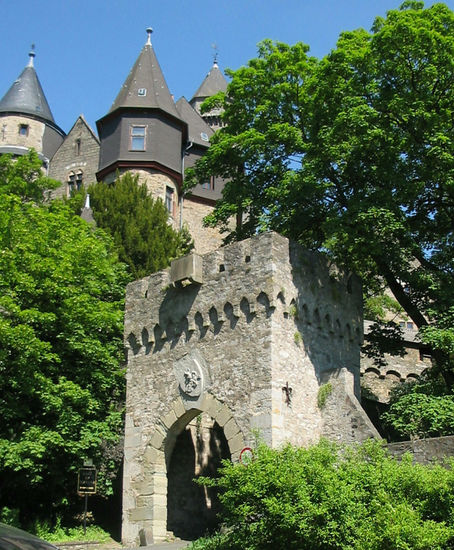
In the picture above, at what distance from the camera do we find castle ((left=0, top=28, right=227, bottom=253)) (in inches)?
1449

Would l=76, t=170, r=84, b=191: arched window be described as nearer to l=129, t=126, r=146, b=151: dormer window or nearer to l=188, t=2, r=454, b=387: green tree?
l=129, t=126, r=146, b=151: dormer window

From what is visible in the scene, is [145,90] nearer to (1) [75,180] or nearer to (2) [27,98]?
(1) [75,180]

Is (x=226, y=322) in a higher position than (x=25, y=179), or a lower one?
lower

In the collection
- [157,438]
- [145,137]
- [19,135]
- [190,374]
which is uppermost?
[19,135]

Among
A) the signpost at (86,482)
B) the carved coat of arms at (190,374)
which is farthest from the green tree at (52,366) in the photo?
the carved coat of arms at (190,374)

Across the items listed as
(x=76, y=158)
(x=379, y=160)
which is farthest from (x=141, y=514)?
(x=76, y=158)

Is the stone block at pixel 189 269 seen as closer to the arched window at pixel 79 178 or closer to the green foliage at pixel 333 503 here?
the green foliage at pixel 333 503

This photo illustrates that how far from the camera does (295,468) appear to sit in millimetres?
11922

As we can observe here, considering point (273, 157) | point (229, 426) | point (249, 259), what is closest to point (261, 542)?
point (229, 426)

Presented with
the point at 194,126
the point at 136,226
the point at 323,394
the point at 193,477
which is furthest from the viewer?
the point at 194,126

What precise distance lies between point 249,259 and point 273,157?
5868 millimetres

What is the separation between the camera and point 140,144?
37031 mm

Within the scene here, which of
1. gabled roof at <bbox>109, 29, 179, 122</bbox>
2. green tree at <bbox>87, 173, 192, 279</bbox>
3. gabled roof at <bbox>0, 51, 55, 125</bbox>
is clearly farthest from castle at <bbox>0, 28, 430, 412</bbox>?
green tree at <bbox>87, 173, 192, 279</bbox>

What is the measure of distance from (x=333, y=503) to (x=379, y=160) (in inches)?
392
